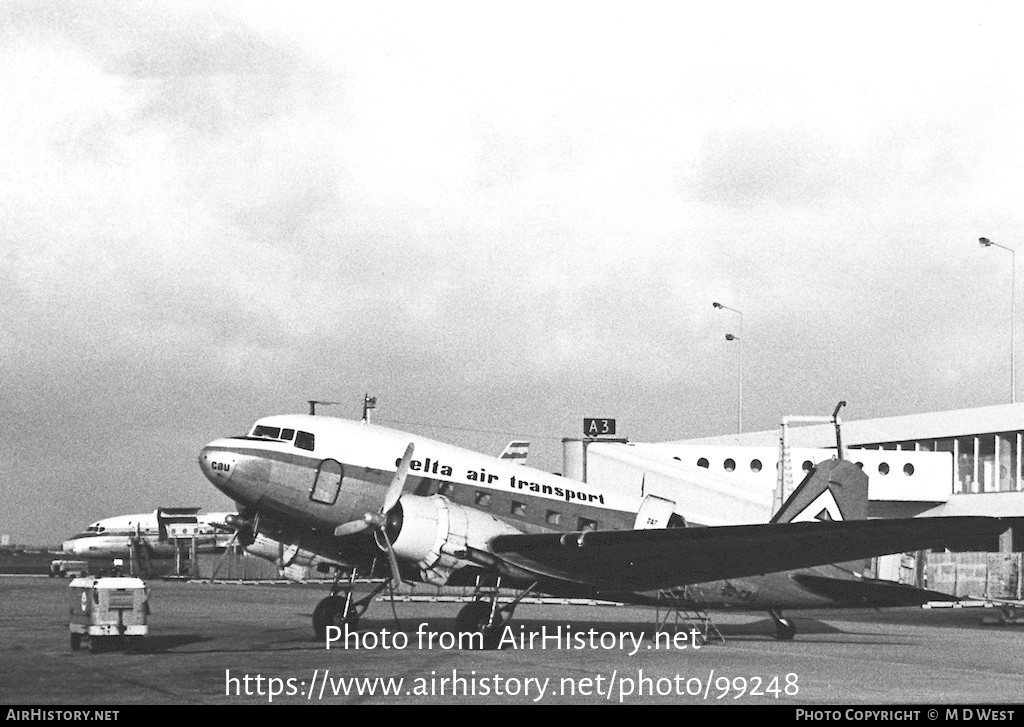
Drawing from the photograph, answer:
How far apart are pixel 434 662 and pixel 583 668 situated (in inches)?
98.4

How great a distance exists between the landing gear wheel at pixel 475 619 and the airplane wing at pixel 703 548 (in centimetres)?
112

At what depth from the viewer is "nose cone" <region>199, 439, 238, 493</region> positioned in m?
24.9

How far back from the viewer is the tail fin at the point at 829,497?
28344 millimetres

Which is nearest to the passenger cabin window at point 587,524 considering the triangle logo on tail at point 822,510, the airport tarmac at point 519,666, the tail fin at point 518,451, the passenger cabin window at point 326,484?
the airport tarmac at point 519,666

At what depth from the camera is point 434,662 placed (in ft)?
65.8

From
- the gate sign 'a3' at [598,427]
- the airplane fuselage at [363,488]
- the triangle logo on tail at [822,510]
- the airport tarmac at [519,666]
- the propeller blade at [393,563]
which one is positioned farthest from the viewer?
the gate sign 'a3' at [598,427]

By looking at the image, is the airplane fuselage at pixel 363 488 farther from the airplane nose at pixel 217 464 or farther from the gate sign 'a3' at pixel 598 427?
the gate sign 'a3' at pixel 598 427

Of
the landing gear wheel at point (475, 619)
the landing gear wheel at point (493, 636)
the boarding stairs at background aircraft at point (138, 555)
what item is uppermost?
the landing gear wheel at point (475, 619)

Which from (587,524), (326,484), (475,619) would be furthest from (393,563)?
(587,524)

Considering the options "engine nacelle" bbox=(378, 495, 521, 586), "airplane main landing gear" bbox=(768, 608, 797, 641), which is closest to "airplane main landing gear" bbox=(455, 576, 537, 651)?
"engine nacelle" bbox=(378, 495, 521, 586)

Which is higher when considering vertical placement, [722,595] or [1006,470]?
[1006,470]

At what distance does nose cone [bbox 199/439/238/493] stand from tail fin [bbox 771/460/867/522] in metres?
12.9
